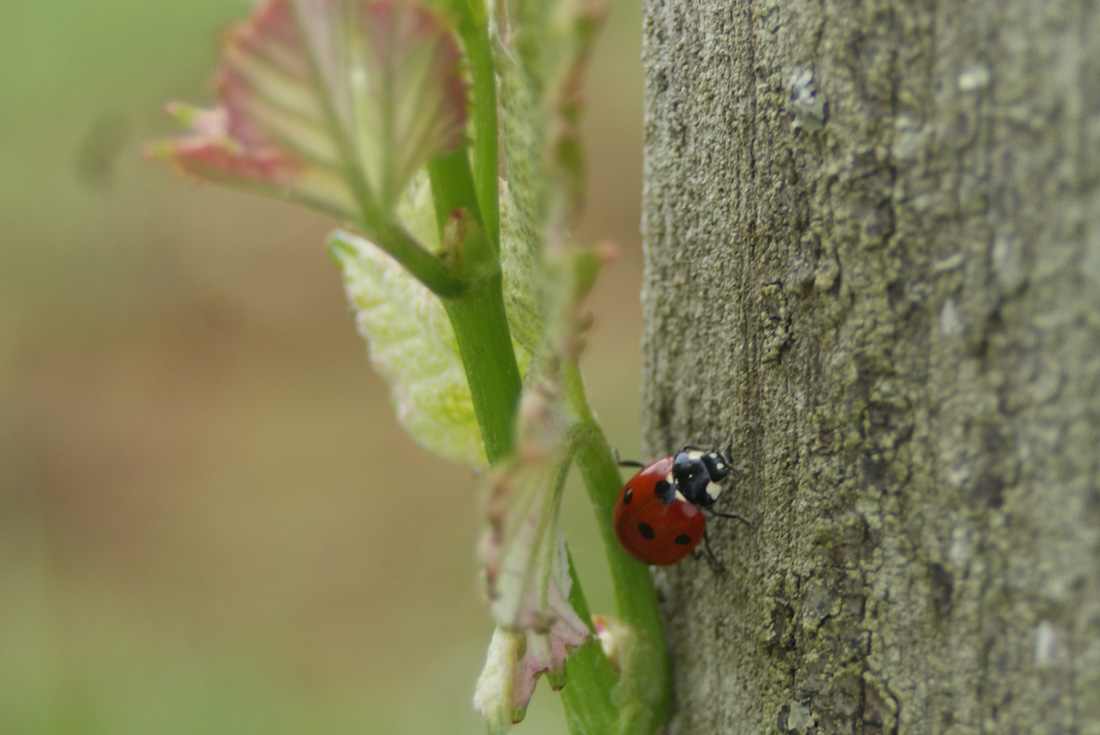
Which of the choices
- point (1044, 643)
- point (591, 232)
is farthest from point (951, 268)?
point (591, 232)

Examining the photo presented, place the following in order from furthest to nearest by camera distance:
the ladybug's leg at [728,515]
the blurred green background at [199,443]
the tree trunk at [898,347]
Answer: the blurred green background at [199,443] < the ladybug's leg at [728,515] < the tree trunk at [898,347]

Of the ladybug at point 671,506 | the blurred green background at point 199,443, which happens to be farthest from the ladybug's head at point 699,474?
the blurred green background at point 199,443

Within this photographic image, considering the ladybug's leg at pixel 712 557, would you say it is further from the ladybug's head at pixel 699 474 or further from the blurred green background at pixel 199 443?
the blurred green background at pixel 199 443

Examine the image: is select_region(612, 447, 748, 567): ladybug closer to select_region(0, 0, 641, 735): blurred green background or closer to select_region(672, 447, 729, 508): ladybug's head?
select_region(672, 447, 729, 508): ladybug's head

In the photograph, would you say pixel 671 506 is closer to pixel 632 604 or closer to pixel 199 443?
pixel 632 604

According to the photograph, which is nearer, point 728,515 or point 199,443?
point 728,515

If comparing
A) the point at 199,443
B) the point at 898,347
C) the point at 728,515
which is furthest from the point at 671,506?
the point at 199,443

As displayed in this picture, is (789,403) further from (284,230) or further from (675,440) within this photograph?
(284,230)
